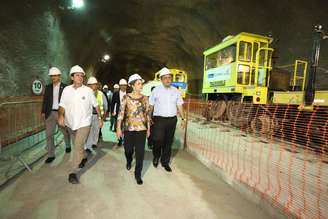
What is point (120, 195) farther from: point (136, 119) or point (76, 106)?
point (76, 106)

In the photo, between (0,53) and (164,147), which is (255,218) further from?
(0,53)

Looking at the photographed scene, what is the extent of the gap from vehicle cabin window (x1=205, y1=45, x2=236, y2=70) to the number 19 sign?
7211 millimetres

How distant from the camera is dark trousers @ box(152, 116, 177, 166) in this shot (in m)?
4.02

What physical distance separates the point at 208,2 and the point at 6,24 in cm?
1111

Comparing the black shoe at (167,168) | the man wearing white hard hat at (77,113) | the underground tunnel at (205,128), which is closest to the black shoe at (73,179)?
the man wearing white hard hat at (77,113)

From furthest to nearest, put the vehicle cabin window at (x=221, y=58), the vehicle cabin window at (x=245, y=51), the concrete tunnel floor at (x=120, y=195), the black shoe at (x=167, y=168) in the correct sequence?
the vehicle cabin window at (x=221, y=58) < the vehicle cabin window at (x=245, y=51) < the black shoe at (x=167, y=168) < the concrete tunnel floor at (x=120, y=195)

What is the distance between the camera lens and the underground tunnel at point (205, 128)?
2928mm

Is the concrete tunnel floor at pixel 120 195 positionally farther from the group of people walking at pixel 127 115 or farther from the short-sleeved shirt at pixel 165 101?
the short-sleeved shirt at pixel 165 101

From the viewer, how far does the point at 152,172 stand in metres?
4.03

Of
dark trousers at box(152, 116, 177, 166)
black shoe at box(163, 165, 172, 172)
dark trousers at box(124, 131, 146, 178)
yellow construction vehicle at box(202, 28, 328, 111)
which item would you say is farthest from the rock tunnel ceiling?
black shoe at box(163, 165, 172, 172)

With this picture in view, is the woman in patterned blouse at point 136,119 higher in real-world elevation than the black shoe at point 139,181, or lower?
higher

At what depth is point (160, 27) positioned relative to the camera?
57.6 feet

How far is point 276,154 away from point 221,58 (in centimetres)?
544

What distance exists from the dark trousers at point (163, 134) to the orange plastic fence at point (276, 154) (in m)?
1.01
